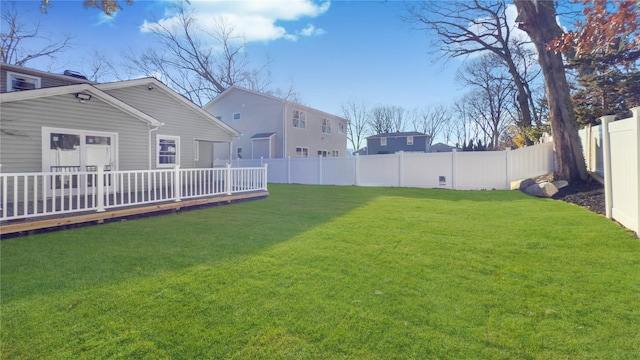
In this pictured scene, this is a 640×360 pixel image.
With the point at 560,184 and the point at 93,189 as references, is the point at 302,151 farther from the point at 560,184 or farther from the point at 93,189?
the point at 93,189

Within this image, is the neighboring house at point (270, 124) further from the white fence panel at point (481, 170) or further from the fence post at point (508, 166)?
the fence post at point (508, 166)

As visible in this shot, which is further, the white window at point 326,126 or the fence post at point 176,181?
the white window at point 326,126

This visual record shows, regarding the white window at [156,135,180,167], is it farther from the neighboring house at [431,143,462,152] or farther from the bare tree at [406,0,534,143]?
the neighboring house at [431,143,462,152]

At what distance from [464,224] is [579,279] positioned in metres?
2.62

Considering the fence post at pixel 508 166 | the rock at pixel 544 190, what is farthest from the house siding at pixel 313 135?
the rock at pixel 544 190

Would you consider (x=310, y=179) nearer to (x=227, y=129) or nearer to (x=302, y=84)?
(x=227, y=129)

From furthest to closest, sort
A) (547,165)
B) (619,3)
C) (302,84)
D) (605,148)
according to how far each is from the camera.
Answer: (302,84) < (547,165) < (605,148) < (619,3)

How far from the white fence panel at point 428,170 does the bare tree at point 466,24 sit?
876cm

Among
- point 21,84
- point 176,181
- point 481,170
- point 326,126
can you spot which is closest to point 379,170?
point 481,170

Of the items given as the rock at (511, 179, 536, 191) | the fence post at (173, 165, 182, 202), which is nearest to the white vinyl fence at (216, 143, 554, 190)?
the rock at (511, 179, 536, 191)

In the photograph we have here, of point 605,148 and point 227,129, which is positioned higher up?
point 227,129

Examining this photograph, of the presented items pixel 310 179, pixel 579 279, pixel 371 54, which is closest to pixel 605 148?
pixel 579 279

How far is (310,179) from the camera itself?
16312 mm

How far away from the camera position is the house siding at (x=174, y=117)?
10656 millimetres
